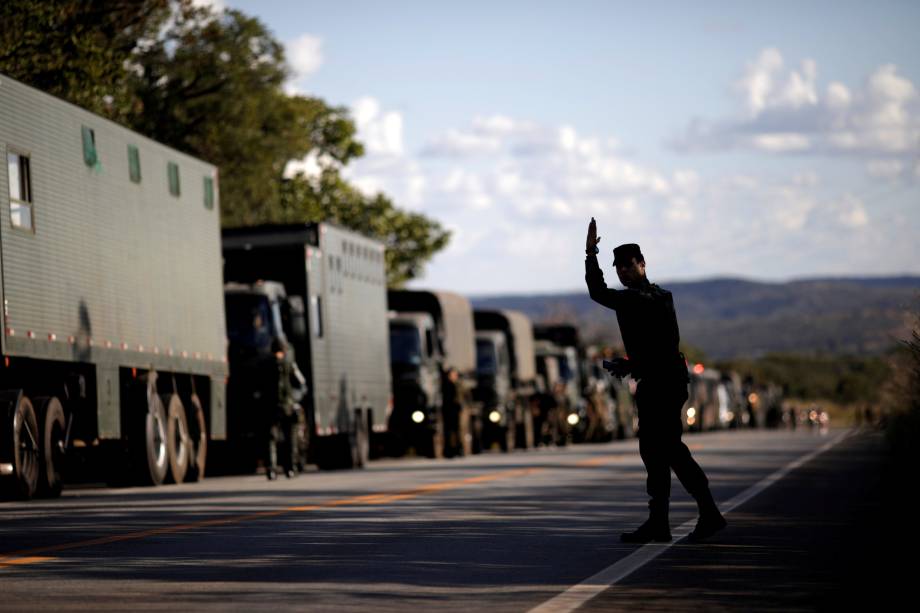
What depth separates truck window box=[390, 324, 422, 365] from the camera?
40125 millimetres

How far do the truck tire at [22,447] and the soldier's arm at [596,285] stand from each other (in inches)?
372

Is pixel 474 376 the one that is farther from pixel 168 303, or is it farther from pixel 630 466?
pixel 168 303

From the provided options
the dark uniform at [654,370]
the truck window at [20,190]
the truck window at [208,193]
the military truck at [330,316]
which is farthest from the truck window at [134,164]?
the dark uniform at [654,370]

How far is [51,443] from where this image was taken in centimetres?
2294

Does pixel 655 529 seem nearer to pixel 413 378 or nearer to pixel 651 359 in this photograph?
pixel 651 359

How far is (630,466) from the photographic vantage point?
3184 cm

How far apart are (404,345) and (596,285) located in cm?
2647

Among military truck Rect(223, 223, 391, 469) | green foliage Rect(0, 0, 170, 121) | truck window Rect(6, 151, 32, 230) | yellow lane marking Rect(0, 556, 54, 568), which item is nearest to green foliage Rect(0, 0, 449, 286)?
green foliage Rect(0, 0, 170, 121)

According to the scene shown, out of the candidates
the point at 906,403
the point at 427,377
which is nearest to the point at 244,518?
the point at 906,403

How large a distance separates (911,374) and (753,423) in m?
99.9

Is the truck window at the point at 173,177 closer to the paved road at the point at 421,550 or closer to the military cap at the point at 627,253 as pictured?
the paved road at the point at 421,550

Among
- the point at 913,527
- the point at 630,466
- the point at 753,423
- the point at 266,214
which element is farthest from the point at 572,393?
the point at 753,423

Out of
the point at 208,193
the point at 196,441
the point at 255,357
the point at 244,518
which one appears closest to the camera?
the point at 244,518

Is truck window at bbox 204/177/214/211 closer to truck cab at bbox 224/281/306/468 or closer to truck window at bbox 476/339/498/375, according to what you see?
truck cab at bbox 224/281/306/468
